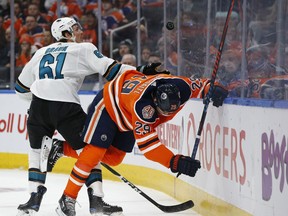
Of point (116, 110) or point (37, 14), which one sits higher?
point (37, 14)

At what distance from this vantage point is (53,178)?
7.71 m

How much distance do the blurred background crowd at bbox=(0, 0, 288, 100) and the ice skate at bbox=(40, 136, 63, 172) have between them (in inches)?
44.6

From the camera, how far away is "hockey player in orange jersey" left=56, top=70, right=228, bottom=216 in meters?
4.74

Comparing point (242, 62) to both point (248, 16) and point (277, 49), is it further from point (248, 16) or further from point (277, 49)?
point (277, 49)

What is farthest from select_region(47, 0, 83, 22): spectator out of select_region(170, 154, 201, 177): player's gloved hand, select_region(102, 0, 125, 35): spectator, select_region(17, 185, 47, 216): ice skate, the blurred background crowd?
select_region(170, 154, 201, 177): player's gloved hand

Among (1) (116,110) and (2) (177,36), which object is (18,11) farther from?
(1) (116,110)

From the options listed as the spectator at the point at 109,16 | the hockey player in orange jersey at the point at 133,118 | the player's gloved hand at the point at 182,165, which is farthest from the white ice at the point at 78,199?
the spectator at the point at 109,16

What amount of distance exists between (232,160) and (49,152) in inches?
51.8

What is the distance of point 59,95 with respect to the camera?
5449 mm

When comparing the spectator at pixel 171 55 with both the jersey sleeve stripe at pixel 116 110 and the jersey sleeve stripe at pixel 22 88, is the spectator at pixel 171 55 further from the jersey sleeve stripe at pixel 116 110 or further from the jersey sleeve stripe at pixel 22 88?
the jersey sleeve stripe at pixel 116 110

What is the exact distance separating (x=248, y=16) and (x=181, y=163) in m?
1.07

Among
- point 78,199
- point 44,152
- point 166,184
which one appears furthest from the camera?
point 166,184

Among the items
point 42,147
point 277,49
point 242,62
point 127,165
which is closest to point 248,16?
point 242,62

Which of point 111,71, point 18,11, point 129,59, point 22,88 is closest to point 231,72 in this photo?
point 111,71
